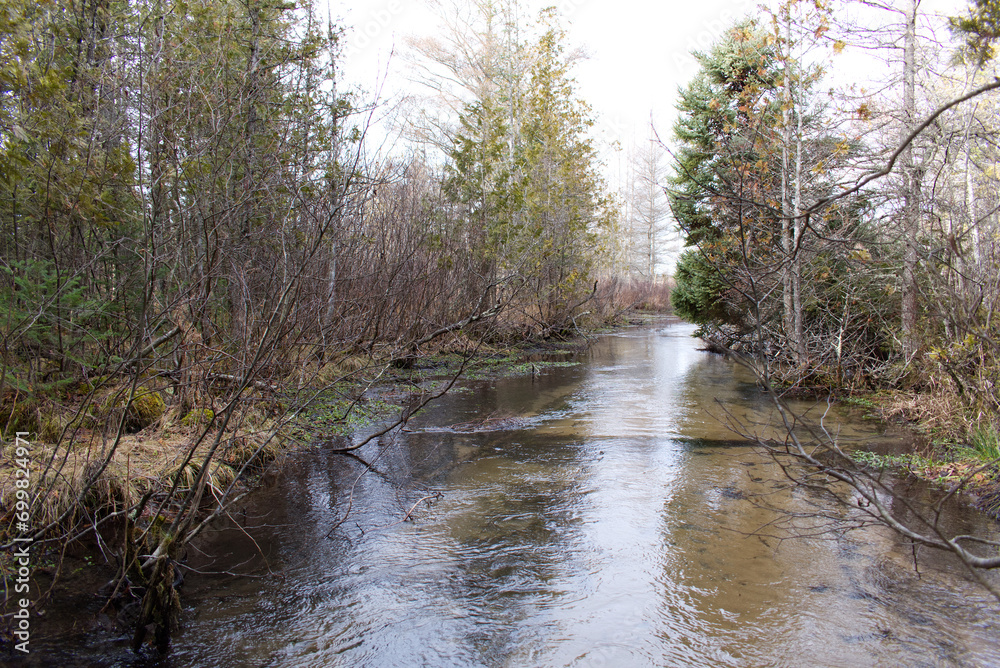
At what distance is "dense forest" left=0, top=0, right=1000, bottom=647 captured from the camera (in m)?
4.29

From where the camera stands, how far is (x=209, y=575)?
14.3 ft

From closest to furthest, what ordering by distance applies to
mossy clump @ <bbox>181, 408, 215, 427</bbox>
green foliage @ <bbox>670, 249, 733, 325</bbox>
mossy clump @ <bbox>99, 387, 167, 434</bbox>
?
1. mossy clump @ <bbox>99, 387, 167, 434</bbox>
2. mossy clump @ <bbox>181, 408, 215, 427</bbox>
3. green foliage @ <bbox>670, 249, 733, 325</bbox>

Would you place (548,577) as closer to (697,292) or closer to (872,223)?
(872,223)

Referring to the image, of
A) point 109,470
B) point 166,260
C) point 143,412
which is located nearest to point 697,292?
point 143,412

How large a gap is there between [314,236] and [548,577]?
305 centimetres

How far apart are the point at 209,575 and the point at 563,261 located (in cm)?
1412

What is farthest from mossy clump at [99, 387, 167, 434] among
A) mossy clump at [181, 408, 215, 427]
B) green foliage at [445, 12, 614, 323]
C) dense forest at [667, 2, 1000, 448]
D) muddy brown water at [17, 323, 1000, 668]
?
green foliage at [445, 12, 614, 323]

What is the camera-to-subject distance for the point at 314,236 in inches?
178

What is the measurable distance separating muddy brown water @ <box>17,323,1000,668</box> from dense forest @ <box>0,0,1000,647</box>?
592 millimetres

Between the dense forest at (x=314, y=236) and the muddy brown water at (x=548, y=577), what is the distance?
59cm

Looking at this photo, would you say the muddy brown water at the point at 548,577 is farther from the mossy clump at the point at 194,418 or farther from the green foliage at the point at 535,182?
the green foliage at the point at 535,182

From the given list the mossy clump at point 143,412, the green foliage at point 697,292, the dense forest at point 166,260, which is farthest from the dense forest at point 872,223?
the mossy clump at point 143,412

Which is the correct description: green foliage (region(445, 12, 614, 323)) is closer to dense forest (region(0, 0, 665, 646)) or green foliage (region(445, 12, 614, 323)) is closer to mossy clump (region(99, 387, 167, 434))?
dense forest (region(0, 0, 665, 646))

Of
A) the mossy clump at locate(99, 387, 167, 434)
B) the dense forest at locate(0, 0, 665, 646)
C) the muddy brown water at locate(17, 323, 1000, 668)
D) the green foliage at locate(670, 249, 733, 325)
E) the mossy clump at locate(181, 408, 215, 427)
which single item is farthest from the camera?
the green foliage at locate(670, 249, 733, 325)
